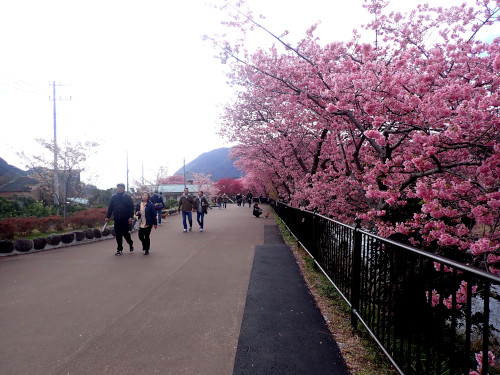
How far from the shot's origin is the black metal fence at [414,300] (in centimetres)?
187

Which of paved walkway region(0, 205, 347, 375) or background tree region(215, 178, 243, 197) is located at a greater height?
background tree region(215, 178, 243, 197)

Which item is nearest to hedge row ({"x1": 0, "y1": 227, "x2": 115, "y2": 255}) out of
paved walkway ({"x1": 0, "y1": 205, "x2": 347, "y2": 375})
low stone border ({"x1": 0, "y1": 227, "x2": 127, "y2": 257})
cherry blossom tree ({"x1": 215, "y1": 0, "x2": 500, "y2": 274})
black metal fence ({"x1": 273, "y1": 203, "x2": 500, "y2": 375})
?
low stone border ({"x1": 0, "y1": 227, "x2": 127, "y2": 257})

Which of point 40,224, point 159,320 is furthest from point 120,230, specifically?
point 40,224

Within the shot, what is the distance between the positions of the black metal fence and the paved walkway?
0.57m

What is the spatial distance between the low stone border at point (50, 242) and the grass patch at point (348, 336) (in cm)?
728

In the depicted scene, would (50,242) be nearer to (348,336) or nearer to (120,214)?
(120,214)

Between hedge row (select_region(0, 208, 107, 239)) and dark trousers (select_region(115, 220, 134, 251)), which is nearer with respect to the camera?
dark trousers (select_region(115, 220, 134, 251))

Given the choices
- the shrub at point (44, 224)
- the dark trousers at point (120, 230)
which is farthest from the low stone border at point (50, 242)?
the dark trousers at point (120, 230)

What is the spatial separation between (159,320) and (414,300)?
290cm

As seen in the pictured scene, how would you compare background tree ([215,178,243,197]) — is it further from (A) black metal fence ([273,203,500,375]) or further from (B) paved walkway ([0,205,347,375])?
(A) black metal fence ([273,203,500,375])

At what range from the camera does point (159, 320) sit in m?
3.71

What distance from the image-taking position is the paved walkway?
110 inches

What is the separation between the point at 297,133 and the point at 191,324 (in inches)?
384

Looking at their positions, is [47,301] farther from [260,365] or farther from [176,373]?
[260,365]
